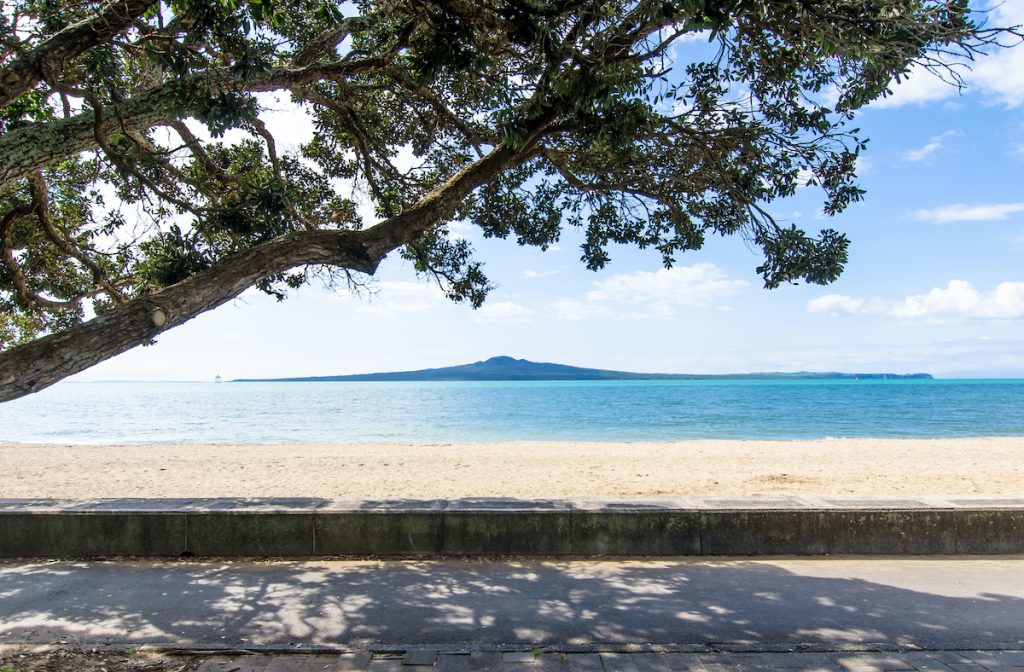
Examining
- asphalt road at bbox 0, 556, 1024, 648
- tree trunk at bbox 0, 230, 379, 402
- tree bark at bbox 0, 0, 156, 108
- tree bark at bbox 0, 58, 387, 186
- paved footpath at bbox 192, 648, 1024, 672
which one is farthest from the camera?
tree bark at bbox 0, 58, 387, 186

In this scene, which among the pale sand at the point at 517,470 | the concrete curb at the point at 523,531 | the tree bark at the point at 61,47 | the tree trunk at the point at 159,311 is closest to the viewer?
the tree trunk at the point at 159,311

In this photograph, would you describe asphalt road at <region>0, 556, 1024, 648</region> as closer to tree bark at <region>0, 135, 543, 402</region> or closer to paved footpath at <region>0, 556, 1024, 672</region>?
paved footpath at <region>0, 556, 1024, 672</region>

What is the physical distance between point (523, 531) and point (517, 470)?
8.90 metres

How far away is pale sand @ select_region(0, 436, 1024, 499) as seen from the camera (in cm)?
1085

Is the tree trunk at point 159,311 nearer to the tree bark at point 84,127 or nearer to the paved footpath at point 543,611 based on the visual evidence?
the tree bark at point 84,127

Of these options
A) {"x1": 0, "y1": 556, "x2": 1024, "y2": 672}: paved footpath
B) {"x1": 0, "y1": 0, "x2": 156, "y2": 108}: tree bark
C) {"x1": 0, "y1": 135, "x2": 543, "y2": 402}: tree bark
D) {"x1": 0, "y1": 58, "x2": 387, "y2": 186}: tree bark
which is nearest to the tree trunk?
{"x1": 0, "y1": 135, "x2": 543, "y2": 402}: tree bark

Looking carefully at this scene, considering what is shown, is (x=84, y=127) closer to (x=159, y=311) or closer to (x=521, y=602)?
(x=159, y=311)

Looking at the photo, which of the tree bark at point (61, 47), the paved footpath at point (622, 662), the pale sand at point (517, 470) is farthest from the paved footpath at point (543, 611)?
the pale sand at point (517, 470)

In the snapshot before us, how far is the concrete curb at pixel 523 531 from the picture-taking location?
18.2ft

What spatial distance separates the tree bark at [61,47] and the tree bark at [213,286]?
68.6 inches

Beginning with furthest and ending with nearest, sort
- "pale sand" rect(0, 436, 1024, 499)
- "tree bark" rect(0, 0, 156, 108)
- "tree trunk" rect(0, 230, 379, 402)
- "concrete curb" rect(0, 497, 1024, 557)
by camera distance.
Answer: "pale sand" rect(0, 436, 1024, 499) → "concrete curb" rect(0, 497, 1024, 557) → "tree bark" rect(0, 0, 156, 108) → "tree trunk" rect(0, 230, 379, 402)

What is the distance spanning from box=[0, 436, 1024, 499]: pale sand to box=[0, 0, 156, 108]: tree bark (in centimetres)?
618

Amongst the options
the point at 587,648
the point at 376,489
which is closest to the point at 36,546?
the point at 587,648

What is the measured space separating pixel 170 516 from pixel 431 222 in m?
3.47
